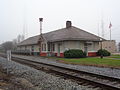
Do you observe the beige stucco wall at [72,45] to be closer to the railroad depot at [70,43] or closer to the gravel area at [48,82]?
the railroad depot at [70,43]

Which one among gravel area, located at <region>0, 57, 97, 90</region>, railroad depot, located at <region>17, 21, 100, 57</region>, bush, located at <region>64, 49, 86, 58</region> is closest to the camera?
gravel area, located at <region>0, 57, 97, 90</region>

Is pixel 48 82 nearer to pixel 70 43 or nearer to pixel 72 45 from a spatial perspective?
pixel 70 43

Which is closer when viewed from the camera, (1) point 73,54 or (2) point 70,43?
(1) point 73,54

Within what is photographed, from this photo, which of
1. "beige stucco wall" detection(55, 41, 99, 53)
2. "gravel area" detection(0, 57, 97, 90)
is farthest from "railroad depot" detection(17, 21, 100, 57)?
"gravel area" detection(0, 57, 97, 90)

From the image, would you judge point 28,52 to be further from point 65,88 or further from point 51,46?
point 65,88

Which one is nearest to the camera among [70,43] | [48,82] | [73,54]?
[48,82]

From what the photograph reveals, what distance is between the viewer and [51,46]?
2900 cm

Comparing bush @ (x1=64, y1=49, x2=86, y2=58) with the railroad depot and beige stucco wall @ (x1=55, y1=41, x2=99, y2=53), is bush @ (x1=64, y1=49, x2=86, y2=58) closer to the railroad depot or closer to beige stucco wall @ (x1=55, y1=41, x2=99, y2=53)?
beige stucco wall @ (x1=55, y1=41, x2=99, y2=53)

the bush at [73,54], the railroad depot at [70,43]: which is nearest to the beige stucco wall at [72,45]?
the railroad depot at [70,43]

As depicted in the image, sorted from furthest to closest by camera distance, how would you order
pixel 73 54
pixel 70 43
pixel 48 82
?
pixel 70 43 < pixel 73 54 < pixel 48 82

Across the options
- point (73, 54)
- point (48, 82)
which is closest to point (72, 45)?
point (73, 54)

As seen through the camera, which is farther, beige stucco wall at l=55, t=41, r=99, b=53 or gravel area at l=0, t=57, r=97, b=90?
beige stucco wall at l=55, t=41, r=99, b=53

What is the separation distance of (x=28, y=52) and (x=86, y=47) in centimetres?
1647

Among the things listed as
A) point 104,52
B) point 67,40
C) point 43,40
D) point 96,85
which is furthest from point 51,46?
point 96,85
